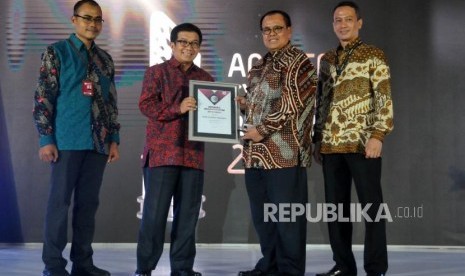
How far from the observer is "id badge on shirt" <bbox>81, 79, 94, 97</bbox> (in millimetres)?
3230

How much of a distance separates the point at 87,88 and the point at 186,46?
1.87ft

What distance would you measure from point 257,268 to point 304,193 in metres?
0.51

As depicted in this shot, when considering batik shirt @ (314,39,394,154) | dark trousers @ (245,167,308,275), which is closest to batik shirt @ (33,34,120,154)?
dark trousers @ (245,167,308,275)

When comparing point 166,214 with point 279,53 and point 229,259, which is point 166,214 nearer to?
point 279,53

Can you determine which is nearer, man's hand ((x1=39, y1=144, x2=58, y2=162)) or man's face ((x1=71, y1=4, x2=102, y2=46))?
man's hand ((x1=39, y1=144, x2=58, y2=162))

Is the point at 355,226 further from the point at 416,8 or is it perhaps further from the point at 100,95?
the point at 100,95

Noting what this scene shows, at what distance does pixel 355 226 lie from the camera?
16.1 feet

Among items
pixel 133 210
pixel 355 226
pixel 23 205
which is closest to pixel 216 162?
pixel 133 210

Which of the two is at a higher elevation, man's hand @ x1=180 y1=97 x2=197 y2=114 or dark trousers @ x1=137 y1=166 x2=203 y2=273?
man's hand @ x1=180 y1=97 x2=197 y2=114

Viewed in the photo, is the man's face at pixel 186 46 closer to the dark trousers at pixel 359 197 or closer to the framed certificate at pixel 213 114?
the framed certificate at pixel 213 114

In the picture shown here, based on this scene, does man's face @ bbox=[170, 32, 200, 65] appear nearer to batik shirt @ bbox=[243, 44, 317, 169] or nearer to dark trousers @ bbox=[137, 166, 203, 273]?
batik shirt @ bbox=[243, 44, 317, 169]

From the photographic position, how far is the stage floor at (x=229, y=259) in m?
3.63

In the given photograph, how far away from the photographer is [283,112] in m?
3.06

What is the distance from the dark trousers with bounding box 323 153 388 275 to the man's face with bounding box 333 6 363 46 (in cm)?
64
